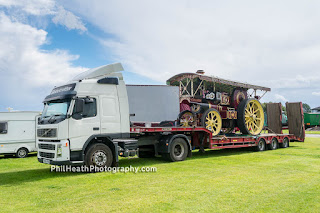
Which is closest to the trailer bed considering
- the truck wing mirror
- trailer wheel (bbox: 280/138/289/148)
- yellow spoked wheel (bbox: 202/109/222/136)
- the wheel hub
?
yellow spoked wheel (bbox: 202/109/222/136)

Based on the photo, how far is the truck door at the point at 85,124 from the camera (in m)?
8.26

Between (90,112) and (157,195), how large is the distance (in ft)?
13.1

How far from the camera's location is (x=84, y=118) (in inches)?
336

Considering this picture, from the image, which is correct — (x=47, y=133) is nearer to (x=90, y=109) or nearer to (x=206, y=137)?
(x=90, y=109)

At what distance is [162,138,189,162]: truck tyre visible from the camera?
34.7 feet

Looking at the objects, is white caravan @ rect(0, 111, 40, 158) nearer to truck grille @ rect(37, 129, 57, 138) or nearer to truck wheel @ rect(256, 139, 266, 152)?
truck grille @ rect(37, 129, 57, 138)

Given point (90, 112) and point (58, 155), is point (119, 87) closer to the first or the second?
point (90, 112)

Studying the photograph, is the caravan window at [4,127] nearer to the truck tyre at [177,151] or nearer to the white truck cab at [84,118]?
the white truck cab at [84,118]

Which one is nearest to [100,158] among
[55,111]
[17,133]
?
[55,111]

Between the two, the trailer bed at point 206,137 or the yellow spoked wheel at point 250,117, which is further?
the yellow spoked wheel at point 250,117

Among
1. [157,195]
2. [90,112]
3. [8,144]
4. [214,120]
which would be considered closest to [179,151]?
[214,120]

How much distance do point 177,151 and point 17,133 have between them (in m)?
9.26

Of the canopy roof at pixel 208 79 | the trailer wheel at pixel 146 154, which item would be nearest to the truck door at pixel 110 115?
the trailer wheel at pixel 146 154

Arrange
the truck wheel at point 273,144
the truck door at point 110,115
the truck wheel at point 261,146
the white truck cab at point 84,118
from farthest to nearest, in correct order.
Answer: the truck wheel at point 273,144
the truck wheel at point 261,146
the truck door at point 110,115
the white truck cab at point 84,118
